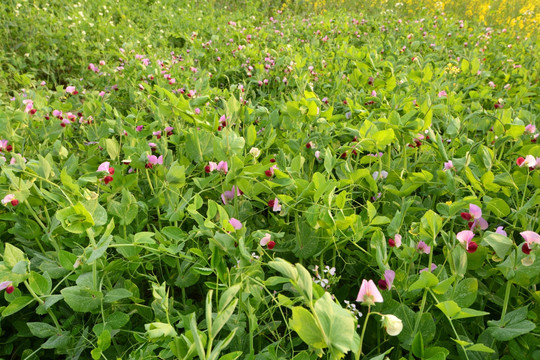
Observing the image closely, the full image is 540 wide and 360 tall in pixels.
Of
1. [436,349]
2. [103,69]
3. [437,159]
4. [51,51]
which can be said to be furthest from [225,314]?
[51,51]

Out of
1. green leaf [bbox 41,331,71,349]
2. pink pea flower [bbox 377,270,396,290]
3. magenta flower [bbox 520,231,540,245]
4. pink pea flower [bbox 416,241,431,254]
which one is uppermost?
magenta flower [bbox 520,231,540,245]

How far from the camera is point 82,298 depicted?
974mm

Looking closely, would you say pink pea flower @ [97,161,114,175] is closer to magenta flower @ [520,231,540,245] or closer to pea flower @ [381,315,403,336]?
pea flower @ [381,315,403,336]

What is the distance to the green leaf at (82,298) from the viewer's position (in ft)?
3.13

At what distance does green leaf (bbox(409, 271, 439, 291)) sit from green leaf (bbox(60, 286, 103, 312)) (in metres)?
0.71

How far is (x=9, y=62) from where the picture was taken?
12.2ft

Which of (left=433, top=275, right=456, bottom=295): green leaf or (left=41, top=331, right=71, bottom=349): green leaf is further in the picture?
(left=41, top=331, right=71, bottom=349): green leaf

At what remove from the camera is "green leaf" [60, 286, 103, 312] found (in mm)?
954

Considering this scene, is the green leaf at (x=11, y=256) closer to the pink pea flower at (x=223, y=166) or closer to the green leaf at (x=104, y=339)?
the green leaf at (x=104, y=339)

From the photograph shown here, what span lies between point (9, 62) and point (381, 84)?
3374mm

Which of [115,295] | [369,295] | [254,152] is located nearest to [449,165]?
[254,152]

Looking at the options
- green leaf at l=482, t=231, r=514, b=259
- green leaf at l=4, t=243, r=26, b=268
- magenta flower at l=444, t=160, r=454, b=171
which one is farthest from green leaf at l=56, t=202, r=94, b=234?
magenta flower at l=444, t=160, r=454, b=171

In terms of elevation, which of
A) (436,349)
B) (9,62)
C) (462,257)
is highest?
(462,257)

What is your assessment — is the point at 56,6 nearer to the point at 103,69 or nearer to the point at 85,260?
the point at 103,69
